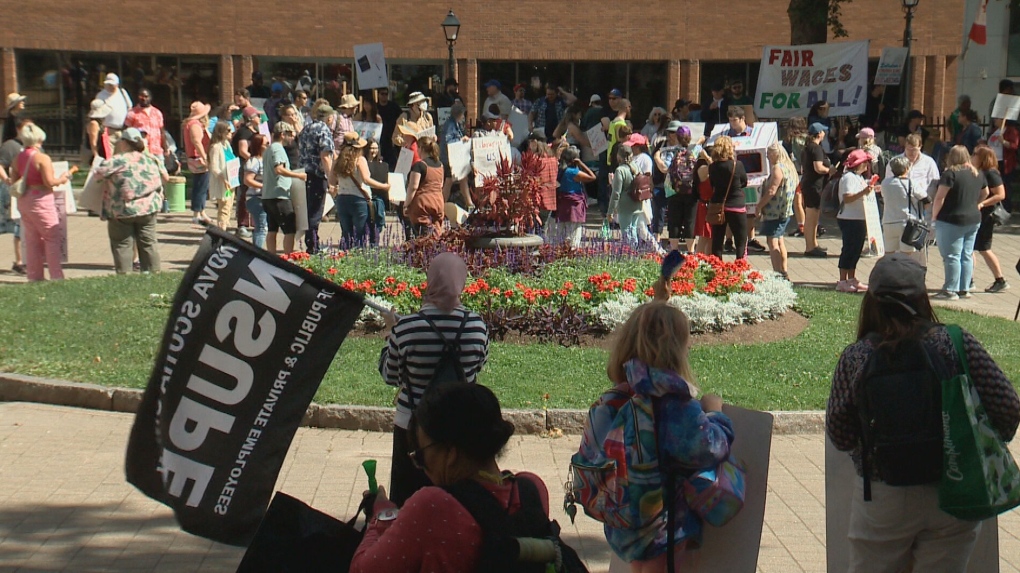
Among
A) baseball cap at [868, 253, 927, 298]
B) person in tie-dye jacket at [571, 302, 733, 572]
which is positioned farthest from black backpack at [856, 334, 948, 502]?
person in tie-dye jacket at [571, 302, 733, 572]

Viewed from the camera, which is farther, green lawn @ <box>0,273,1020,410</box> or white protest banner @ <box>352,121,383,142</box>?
white protest banner @ <box>352,121,383,142</box>

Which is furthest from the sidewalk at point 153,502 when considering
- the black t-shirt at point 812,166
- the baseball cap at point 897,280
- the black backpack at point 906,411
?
the black t-shirt at point 812,166

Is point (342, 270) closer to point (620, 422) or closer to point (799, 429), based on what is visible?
point (799, 429)

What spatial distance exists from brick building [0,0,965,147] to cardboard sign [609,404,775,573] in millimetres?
27090

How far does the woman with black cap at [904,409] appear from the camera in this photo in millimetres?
4238

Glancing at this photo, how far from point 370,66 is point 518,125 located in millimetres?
3367

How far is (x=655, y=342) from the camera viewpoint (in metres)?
4.37

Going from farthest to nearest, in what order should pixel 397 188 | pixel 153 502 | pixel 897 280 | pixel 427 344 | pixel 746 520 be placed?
pixel 397 188 < pixel 153 502 < pixel 427 344 < pixel 746 520 < pixel 897 280

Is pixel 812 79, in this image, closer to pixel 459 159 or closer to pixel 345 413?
pixel 459 159

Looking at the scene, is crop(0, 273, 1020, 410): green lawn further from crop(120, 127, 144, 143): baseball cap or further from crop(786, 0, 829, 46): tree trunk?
crop(786, 0, 829, 46): tree trunk

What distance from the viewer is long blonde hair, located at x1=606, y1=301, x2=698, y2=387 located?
436cm

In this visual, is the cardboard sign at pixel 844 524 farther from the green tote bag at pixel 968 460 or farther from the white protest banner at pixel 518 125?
the white protest banner at pixel 518 125

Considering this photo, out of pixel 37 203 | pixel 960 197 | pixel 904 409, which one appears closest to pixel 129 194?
pixel 37 203

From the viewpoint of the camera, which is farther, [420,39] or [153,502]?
[420,39]
